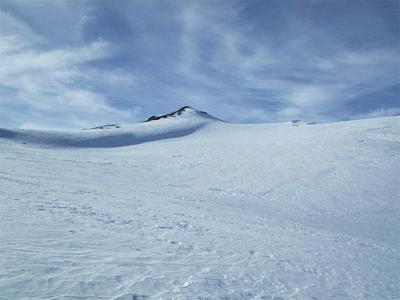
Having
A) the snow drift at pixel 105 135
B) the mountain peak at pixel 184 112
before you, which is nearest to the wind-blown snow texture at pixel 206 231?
the snow drift at pixel 105 135

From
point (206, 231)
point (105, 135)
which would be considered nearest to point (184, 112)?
point (105, 135)

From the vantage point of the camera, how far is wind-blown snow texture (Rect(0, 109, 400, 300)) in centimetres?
789

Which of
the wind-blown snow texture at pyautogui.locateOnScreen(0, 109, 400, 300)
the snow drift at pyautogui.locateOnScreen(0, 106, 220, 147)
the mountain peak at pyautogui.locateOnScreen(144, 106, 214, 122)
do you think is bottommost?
the wind-blown snow texture at pyautogui.locateOnScreen(0, 109, 400, 300)

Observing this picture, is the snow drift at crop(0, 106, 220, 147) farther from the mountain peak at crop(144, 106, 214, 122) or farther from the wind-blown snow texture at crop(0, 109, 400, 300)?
the wind-blown snow texture at crop(0, 109, 400, 300)

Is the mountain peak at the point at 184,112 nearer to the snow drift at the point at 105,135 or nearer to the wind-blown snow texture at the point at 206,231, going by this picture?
the snow drift at the point at 105,135

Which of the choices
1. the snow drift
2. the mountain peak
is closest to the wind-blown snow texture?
the snow drift

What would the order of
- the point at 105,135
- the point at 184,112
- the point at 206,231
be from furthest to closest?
1. the point at 184,112
2. the point at 105,135
3. the point at 206,231

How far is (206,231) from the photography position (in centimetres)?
1402

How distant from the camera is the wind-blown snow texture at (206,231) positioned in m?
7.89

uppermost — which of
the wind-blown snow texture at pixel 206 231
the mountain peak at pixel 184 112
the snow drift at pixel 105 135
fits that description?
the mountain peak at pixel 184 112

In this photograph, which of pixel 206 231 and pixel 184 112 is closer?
pixel 206 231

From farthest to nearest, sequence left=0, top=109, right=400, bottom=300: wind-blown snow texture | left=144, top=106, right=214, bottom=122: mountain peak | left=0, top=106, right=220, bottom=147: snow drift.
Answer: left=144, top=106, right=214, bottom=122: mountain peak, left=0, top=106, right=220, bottom=147: snow drift, left=0, top=109, right=400, bottom=300: wind-blown snow texture

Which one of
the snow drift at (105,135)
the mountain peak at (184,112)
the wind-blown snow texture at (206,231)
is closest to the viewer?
the wind-blown snow texture at (206,231)

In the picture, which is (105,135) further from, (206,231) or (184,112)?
(206,231)
